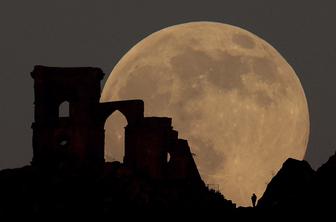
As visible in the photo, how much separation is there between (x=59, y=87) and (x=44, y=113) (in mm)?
1738

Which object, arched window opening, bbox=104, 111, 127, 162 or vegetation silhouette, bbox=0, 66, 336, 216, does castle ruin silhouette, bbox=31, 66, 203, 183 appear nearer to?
vegetation silhouette, bbox=0, 66, 336, 216

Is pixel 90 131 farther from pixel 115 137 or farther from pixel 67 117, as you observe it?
pixel 115 137

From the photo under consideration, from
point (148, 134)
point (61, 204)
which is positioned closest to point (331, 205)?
point (61, 204)

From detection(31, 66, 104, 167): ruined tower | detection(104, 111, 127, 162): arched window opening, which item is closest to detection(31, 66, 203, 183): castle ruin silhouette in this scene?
detection(31, 66, 104, 167): ruined tower

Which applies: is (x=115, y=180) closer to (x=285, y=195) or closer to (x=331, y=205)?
(x=285, y=195)

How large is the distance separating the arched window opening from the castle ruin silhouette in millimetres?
1884

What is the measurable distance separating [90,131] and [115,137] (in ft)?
11.8

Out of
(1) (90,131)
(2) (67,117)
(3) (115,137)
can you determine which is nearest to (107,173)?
(1) (90,131)

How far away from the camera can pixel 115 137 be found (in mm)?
45188

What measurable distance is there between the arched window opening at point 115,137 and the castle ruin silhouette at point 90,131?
6.18 ft

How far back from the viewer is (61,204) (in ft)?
102

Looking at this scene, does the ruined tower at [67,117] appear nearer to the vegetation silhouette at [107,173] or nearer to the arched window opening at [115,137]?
the vegetation silhouette at [107,173]

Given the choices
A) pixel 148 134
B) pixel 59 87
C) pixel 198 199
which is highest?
pixel 59 87

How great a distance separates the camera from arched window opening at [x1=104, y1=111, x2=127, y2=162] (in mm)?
43969
